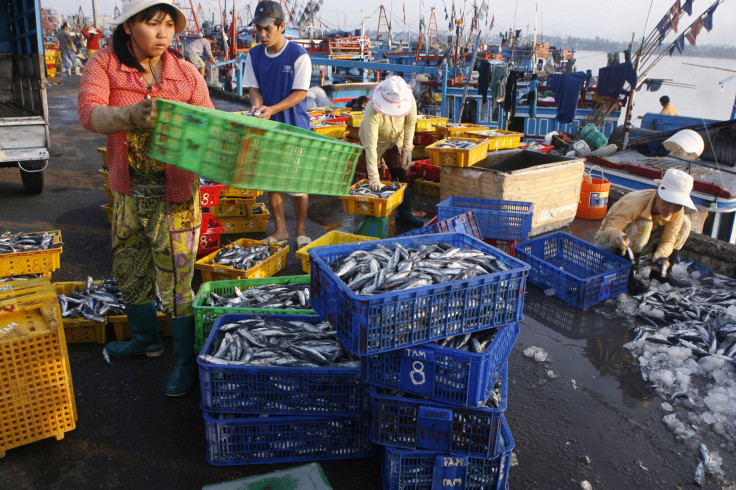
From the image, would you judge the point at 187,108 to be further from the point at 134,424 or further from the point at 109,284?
the point at 109,284

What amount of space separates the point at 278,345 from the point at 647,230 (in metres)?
4.62

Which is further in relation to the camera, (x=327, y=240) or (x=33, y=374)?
(x=327, y=240)

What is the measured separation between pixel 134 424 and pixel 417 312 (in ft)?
7.08

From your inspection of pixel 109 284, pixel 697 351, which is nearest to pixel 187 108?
pixel 109 284

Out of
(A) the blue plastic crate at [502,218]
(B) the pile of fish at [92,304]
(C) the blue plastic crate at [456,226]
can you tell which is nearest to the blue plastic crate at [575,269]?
(A) the blue plastic crate at [502,218]

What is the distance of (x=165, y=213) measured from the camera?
3521 mm

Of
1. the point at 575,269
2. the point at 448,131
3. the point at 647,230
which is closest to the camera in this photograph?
the point at 647,230

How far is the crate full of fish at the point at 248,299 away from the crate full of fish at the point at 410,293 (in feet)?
2.58

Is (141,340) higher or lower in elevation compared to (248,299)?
lower

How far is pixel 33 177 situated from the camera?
8.66 meters

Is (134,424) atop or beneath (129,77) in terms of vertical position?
beneath

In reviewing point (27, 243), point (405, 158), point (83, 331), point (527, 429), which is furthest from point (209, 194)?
point (527, 429)

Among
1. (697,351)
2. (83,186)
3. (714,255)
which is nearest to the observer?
(697,351)

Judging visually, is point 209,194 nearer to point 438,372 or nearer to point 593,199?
point 438,372
